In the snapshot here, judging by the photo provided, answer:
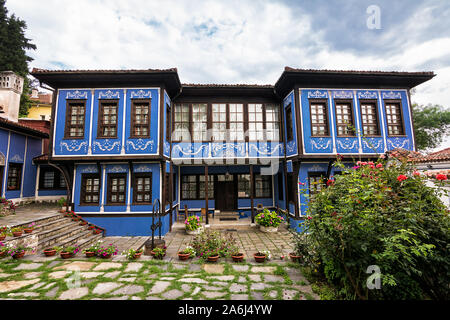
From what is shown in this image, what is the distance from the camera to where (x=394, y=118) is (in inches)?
349

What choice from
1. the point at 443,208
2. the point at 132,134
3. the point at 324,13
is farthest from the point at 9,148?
the point at 443,208

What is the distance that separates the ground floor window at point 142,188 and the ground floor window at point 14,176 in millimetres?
6762

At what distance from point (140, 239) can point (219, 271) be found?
445 cm

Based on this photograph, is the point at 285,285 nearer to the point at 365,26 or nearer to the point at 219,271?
the point at 219,271

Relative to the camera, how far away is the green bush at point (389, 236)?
2834 millimetres

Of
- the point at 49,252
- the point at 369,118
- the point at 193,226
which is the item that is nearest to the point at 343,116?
the point at 369,118

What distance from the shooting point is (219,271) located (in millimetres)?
4555

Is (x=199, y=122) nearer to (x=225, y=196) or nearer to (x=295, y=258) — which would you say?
(x=225, y=196)

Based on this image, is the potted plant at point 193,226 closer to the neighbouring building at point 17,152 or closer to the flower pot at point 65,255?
the flower pot at point 65,255

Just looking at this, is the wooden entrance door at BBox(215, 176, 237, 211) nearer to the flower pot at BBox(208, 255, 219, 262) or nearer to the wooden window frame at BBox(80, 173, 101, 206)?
the wooden window frame at BBox(80, 173, 101, 206)

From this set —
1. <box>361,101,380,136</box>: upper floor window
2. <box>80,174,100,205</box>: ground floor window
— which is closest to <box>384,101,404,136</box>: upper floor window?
<box>361,101,380,136</box>: upper floor window

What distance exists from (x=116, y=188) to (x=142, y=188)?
1152 millimetres

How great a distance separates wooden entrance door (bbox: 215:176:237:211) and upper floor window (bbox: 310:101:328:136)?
535 centimetres

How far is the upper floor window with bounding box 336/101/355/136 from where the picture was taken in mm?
8523
